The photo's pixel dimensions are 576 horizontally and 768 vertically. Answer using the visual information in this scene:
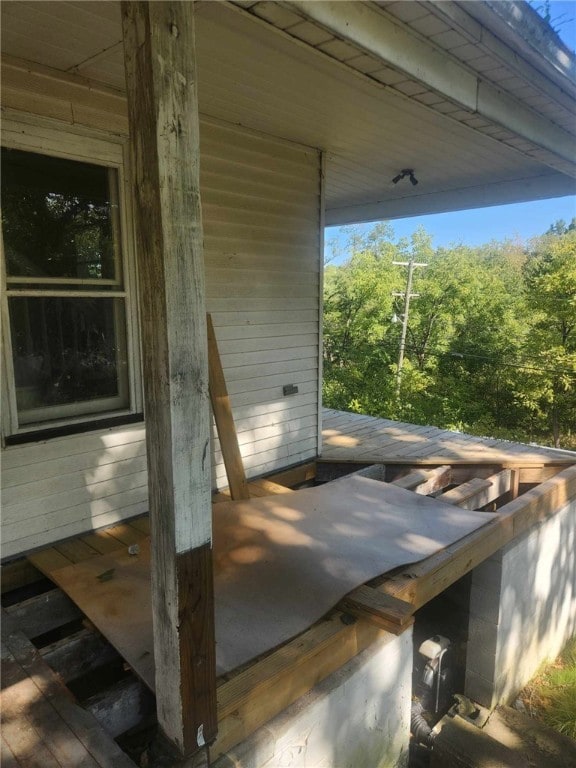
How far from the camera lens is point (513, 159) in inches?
159

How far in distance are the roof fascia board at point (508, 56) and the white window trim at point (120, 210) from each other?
1.73m

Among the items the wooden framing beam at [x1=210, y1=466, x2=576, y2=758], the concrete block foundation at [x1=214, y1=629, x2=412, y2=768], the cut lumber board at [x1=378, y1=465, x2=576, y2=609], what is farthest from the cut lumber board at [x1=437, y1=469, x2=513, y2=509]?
the concrete block foundation at [x1=214, y1=629, x2=412, y2=768]

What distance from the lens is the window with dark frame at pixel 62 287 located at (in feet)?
8.12

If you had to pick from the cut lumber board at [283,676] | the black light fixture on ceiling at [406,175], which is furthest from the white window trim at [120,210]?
the black light fixture on ceiling at [406,175]

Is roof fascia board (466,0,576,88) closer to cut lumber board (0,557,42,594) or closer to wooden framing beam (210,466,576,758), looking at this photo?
wooden framing beam (210,466,576,758)

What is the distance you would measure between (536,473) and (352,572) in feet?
8.53

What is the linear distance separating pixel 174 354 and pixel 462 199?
4.62m

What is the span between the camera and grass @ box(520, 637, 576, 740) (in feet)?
11.8

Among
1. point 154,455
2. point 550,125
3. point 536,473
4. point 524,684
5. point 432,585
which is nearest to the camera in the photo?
point 154,455

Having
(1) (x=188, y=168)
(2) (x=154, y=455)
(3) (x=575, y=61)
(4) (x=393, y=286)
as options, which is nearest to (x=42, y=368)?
(2) (x=154, y=455)

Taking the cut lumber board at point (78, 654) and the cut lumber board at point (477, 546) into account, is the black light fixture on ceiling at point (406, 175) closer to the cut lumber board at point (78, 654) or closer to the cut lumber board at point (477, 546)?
the cut lumber board at point (477, 546)

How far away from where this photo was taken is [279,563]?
247 cm

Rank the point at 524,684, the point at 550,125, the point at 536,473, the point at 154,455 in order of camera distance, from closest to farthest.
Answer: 1. the point at 154,455
2. the point at 550,125
3. the point at 524,684
4. the point at 536,473

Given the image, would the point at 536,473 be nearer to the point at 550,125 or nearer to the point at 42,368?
the point at 550,125
